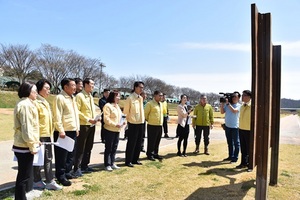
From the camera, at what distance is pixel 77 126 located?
15.9 feet

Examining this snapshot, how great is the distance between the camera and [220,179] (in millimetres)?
5551

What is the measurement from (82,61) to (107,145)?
36.6 metres

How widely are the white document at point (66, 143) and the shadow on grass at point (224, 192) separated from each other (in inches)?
82.9

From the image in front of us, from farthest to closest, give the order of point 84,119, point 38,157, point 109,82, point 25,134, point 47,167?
point 109,82 < point 84,119 < point 47,167 < point 38,157 < point 25,134

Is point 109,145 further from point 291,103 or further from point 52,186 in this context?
point 291,103

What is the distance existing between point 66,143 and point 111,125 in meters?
1.38

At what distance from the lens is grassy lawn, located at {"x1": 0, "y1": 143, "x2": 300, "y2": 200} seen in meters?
4.44

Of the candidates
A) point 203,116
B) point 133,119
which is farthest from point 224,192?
point 203,116

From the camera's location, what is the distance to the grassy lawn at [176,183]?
14.6ft

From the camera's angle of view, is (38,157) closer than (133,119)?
Yes

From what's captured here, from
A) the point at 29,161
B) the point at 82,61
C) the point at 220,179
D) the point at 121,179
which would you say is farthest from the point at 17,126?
the point at 82,61

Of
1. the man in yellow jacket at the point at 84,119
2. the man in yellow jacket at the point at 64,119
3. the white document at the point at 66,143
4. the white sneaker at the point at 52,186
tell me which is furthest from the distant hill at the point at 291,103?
the white sneaker at the point at 52,186

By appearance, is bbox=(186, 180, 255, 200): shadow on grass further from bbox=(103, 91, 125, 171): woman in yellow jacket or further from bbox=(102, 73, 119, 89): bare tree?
bbox=(102, 73, 119, 89): bare tree

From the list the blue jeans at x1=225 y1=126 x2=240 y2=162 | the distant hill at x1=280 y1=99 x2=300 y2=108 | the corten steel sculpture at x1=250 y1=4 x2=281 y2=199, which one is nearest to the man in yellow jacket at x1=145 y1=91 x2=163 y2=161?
the blue jeans at x1=225 y1=126 x2=240 y2=162
